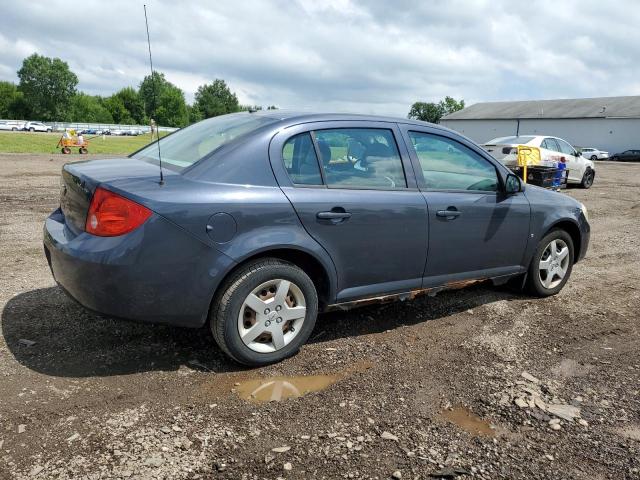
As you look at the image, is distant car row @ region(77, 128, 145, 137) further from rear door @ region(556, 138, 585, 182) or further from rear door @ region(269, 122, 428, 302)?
rear door @ region(269, 122, 428, 302)

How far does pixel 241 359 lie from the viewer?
346cm

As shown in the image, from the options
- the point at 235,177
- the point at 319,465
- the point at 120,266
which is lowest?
the point at 319,465

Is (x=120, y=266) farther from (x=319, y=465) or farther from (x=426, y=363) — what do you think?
(x=426, y=363)

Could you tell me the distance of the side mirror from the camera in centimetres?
462

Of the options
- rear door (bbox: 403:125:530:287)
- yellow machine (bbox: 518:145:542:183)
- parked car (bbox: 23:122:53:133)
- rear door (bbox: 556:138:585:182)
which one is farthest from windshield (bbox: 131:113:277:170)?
parked car (bbox: 23:122:53:133)

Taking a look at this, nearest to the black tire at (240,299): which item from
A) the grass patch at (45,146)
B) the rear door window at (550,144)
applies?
the rear door window at (550,144)

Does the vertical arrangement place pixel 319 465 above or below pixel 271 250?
below

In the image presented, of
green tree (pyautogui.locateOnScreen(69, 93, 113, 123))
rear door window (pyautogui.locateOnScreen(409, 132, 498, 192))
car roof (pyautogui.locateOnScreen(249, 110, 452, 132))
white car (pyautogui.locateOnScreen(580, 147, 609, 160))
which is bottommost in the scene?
rear door window (pyautogui.locateOnScreen(409, 132, 498, 192))

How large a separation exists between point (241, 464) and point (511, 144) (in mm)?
14125

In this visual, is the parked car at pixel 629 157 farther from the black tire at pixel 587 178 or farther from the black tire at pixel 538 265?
the black tire at pixel 538 265

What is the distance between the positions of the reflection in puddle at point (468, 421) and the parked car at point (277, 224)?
1.10 m

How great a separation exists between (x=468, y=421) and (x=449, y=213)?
171cm

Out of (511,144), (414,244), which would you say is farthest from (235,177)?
(511,144)

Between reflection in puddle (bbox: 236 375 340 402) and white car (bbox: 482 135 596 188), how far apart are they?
11852 mm
